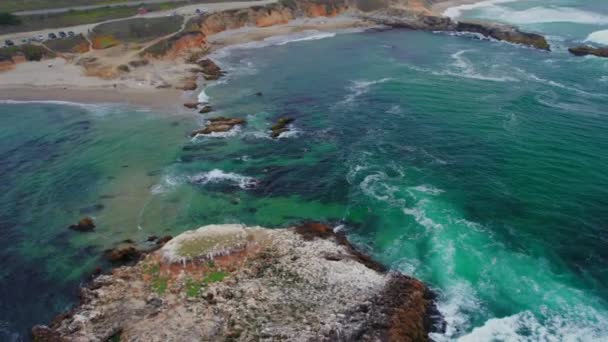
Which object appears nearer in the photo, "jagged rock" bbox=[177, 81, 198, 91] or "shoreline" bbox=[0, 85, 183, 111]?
"shoreline" bbox=[0, 85, 183, 111]

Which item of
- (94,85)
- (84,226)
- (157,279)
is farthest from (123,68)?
(157,279)

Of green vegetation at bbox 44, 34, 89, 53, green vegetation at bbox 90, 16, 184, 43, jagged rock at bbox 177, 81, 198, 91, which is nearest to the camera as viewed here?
jagged rock at bbox 177, 81, 198, 91

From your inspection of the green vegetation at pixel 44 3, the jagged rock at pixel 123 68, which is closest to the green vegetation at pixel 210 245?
the jagged rock at pixel 123 68

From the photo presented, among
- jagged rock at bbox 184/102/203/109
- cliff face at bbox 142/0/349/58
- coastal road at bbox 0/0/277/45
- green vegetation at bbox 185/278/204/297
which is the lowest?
green vegetation at bbox 185/278/204/297

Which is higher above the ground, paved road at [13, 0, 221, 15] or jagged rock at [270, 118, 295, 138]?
paved road at [13, 0, 221, 15]

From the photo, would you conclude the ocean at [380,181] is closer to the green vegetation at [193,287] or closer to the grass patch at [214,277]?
the grass patch at [214,277]

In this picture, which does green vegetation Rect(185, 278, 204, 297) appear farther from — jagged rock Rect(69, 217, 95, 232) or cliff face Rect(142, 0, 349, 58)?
cliff face Rect(142, 0, 349, 58)

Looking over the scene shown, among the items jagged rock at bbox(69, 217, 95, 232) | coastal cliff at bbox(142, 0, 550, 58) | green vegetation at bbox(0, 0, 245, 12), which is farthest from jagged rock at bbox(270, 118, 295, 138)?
green vegetation at bbox(0, 0, 245, 12)

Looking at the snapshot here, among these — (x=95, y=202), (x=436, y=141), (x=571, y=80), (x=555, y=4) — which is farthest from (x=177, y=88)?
(x=555, y=4)
